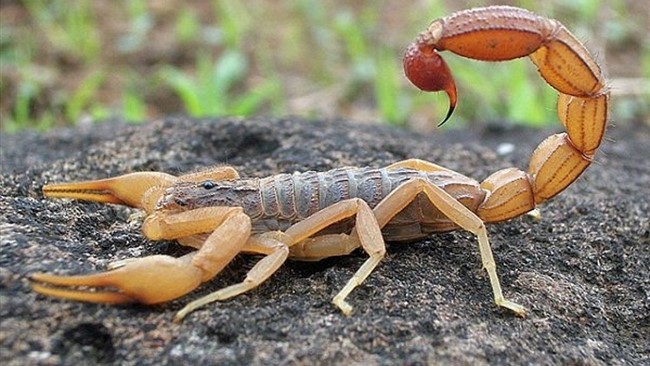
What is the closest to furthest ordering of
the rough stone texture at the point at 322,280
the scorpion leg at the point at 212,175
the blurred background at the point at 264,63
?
the rough stone texture at the point at 322,280, the scorpion leg at the point at 212,175, the blurred background at the point at 264,63

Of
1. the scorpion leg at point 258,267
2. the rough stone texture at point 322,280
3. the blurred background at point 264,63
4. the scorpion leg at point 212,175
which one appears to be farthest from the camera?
the blurred background at point 264,63

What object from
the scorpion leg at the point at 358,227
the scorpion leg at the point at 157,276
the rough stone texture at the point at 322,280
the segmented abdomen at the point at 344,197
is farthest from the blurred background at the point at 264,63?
the scorpion leg at the point at 157,276

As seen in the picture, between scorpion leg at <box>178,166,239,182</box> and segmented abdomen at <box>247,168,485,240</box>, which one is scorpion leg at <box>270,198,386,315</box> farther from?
scorpion leg at <box>178,166,239,182</box>

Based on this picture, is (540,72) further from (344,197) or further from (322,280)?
(322,280)

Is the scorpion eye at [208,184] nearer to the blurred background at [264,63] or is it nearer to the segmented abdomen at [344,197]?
the segmented abdomen at [344,197]

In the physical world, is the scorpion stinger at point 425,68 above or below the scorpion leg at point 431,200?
above

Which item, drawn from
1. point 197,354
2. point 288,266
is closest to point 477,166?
point 288,266
